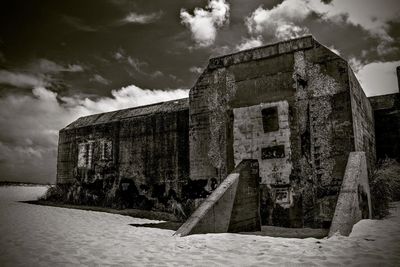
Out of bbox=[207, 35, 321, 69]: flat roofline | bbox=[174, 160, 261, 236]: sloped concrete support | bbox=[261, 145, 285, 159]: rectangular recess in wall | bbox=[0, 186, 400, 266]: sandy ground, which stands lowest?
bbox=[0, 186, 400, 266]: sandy ground

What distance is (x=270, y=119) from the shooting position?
821cm

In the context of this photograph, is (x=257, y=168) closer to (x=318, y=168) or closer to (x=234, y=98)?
(x=318, y=168)

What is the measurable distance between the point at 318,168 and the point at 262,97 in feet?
7.46

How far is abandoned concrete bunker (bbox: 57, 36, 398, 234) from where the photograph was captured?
7438 mm

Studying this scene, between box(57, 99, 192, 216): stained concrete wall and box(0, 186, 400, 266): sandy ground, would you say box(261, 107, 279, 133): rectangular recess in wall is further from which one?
box(0, 186, 400, 266): sandy ground

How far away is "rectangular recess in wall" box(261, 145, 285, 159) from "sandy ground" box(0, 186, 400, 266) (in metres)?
2.54

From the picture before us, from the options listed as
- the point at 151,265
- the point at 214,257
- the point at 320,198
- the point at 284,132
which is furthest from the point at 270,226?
the point at 151,265

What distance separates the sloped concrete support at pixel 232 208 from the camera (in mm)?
5969

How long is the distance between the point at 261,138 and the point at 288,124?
76 centimetres

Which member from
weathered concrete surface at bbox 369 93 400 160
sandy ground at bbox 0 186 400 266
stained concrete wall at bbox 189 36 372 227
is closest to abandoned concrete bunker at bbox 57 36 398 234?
stained concrete wall at bbox 189 36 372 227

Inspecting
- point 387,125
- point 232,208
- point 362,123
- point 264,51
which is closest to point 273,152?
point 232,208

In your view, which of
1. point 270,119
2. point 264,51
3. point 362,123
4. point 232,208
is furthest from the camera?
point 264,51

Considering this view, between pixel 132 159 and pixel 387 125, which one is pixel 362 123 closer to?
pixel 387 125

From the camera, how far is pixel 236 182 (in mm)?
7000
